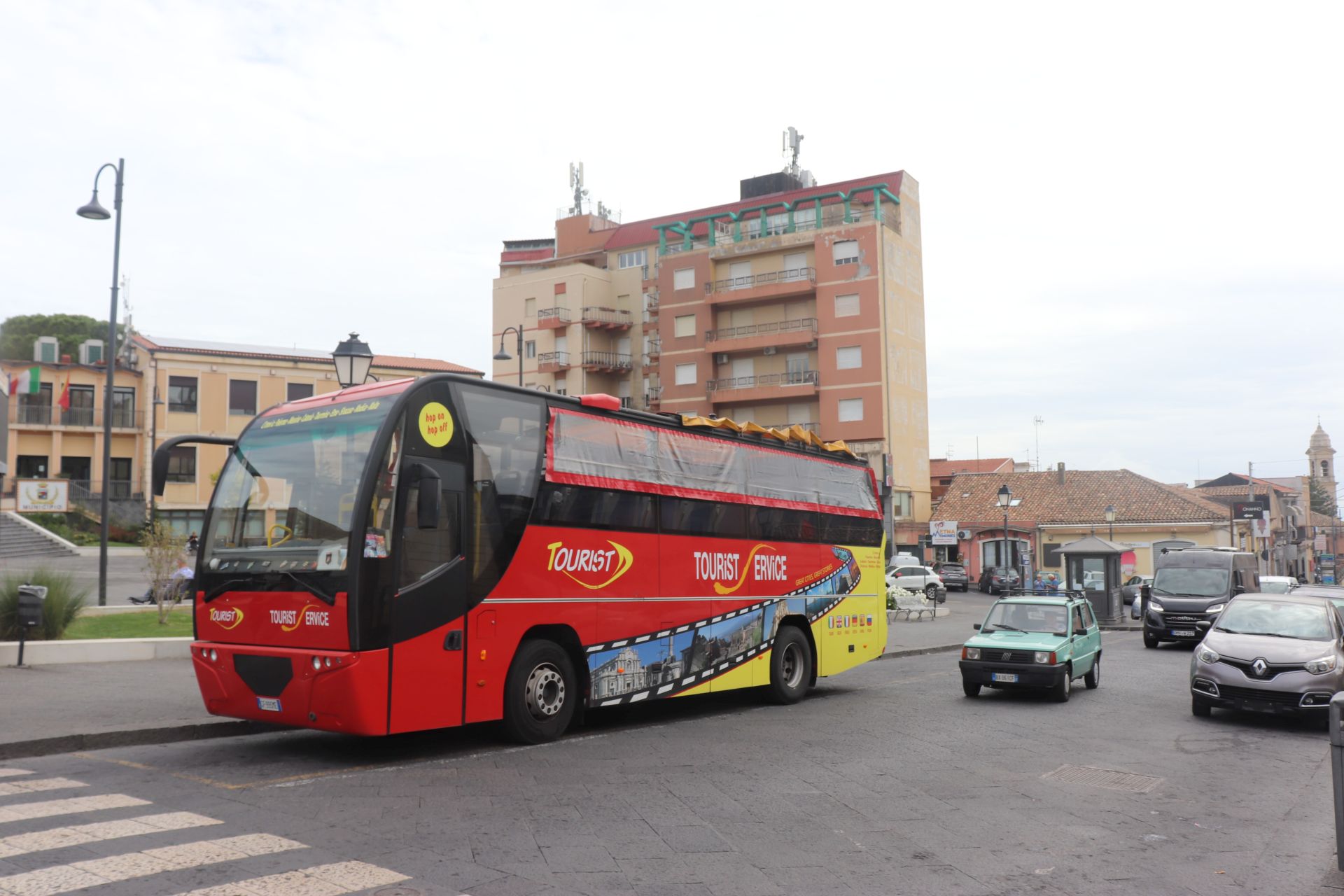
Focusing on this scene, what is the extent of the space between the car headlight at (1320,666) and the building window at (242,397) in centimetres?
5288

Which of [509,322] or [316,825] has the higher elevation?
[509,322]

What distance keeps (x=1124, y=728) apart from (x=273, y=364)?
5259cm

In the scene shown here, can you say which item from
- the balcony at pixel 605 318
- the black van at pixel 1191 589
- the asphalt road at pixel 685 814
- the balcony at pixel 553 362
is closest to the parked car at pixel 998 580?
the black van at pixel 1191 589

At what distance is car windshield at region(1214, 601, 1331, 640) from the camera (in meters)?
14.1

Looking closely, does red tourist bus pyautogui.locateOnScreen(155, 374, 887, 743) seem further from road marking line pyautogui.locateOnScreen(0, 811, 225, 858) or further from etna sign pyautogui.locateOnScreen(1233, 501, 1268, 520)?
etna sign pyautogui.locateOnScreen(1233, 501, 1268, 520)

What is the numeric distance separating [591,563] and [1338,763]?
7.01 metres

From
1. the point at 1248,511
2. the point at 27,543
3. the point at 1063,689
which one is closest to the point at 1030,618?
the point at 1063,689

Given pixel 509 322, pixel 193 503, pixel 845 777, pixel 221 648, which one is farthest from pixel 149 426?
pixel 845 777

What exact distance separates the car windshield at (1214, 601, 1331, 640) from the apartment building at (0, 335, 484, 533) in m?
43.9

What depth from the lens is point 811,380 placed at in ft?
200

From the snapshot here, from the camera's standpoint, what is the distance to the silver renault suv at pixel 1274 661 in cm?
1298

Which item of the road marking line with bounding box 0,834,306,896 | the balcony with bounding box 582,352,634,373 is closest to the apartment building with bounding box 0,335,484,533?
the balcony with bounding box 582,352,634,373

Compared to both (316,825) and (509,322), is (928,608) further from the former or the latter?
(509,322)

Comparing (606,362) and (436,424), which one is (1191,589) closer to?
(436,424)
